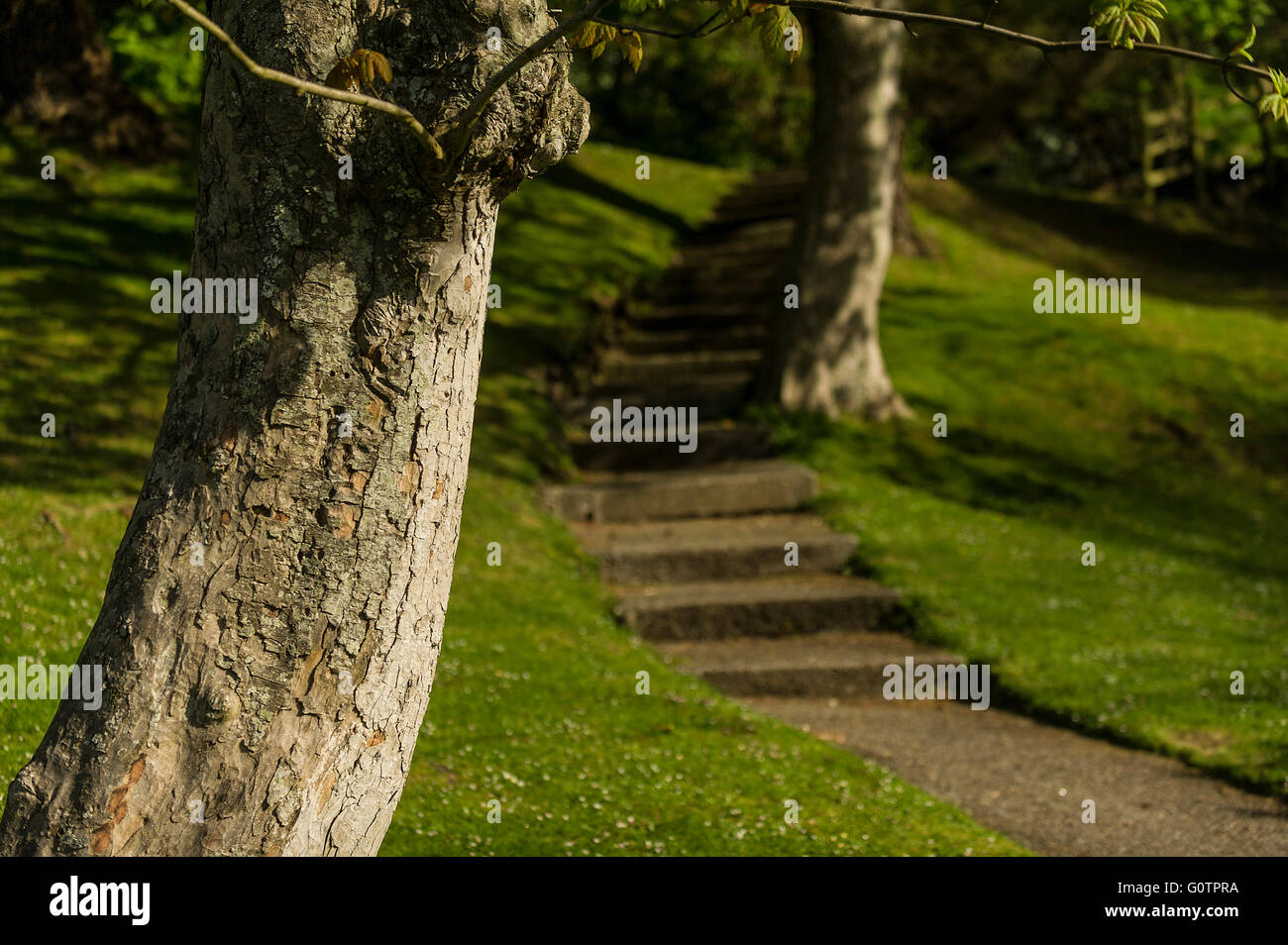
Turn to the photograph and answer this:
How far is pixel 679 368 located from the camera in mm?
13961

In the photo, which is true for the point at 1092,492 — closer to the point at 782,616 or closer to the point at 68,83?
the point at 782,616

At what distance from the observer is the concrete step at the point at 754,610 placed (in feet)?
31.0

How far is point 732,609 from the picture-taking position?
9492 millimetres

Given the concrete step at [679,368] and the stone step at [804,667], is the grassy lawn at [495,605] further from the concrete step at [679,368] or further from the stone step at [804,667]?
the concrete step at [679,368]

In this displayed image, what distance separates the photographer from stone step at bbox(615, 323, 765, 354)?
567 inches

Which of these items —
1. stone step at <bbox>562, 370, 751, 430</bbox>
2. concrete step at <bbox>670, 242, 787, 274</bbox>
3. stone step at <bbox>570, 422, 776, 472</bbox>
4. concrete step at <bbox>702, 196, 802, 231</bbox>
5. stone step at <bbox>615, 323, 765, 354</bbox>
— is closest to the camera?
stone step at <bbox>570, 422, 776, 472</bbox>

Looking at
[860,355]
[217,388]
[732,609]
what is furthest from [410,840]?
[860,355]

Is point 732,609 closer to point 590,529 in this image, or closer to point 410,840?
point 590,529

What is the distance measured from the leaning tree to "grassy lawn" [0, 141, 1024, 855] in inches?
85.2

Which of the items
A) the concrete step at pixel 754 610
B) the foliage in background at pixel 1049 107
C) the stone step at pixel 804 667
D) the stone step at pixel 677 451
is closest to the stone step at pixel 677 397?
the stone step at pixel 677 451

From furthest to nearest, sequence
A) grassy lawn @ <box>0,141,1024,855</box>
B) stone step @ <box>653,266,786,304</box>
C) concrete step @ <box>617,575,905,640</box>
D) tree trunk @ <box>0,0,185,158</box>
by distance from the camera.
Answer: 1. stone step @ <box>653,266,786,304</box>
2. tree trunk @ <box>0,0,185,158</box>
3. concrete step @ <box>617,575,905,640</box>
4. grassy lawn @ <box>0,141,1024,855</box>

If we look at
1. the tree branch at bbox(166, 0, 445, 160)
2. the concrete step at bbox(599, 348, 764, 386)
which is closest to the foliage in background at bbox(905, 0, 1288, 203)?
the concrete step at bbox(599, 348, 764, 386)

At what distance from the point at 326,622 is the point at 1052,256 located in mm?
18835

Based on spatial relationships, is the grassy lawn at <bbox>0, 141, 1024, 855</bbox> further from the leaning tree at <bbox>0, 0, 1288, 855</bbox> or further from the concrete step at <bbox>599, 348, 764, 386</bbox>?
the leaning tree at <bbox>0, 0, 1288, 855</bbox>
